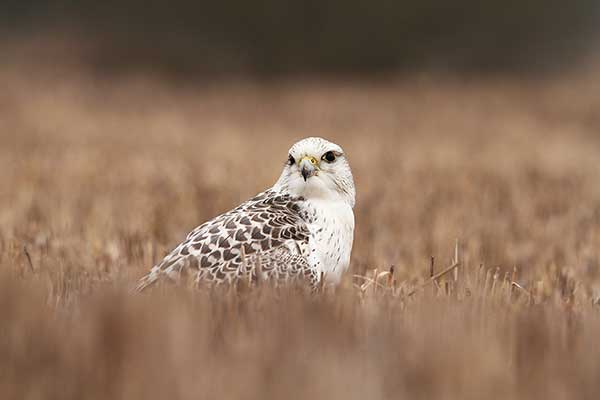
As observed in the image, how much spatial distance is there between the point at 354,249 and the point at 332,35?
13831 mm

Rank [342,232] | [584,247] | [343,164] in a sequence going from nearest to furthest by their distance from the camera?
[342,232] < [343,164] < [584,247]

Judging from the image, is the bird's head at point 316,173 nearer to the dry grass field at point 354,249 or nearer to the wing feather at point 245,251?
the wing feather at point 245,251

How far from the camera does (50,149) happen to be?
11883 millimetres

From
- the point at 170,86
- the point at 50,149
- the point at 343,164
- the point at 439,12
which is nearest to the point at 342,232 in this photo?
the point at 343,164

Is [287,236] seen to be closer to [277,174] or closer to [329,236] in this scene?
[329,236]

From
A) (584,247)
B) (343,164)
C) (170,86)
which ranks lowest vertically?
(584,247)

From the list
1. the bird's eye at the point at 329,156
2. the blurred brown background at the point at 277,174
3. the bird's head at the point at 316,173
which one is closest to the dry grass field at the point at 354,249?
the blurred brown background at the point at 277,174

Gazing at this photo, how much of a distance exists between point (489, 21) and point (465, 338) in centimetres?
1847

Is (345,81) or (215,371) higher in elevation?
(345,81)

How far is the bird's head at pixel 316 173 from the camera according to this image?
13.7 ft

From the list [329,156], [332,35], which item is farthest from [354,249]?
[332,35]

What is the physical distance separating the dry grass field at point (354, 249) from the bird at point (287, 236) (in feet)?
0.87

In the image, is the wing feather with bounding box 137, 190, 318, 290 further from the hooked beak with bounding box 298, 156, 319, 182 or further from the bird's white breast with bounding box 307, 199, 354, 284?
the hooked beak with bounding box 298, 156, 319, 182

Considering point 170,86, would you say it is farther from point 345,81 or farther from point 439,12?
point 439,12
